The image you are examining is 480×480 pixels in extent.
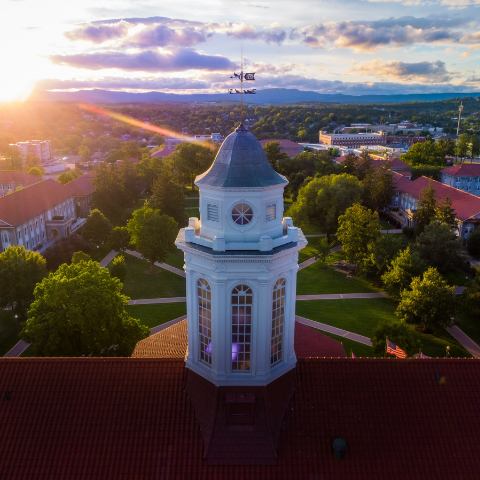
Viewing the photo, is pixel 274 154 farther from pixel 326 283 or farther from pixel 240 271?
pixel 240 271

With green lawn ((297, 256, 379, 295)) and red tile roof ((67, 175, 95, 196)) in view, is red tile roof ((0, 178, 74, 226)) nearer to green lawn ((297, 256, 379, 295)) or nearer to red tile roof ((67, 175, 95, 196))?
red tile roof ((67, 175, 95, 196))

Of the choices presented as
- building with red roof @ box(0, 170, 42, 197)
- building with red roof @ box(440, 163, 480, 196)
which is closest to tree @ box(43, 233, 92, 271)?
building with red roof @ box(0, 170, 42, 197)

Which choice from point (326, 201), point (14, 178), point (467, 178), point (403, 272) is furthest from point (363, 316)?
point (14, 178)

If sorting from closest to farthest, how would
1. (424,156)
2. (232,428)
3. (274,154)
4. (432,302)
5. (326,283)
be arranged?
(232,428)
(432,302)
(326,283)
(274,154)
(424,156)

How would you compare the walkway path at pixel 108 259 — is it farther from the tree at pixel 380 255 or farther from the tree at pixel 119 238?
the tree at pixel 380 255

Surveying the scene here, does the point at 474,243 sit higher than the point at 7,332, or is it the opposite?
the point at 474,243

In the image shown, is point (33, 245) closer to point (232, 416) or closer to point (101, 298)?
point (101, 298)
